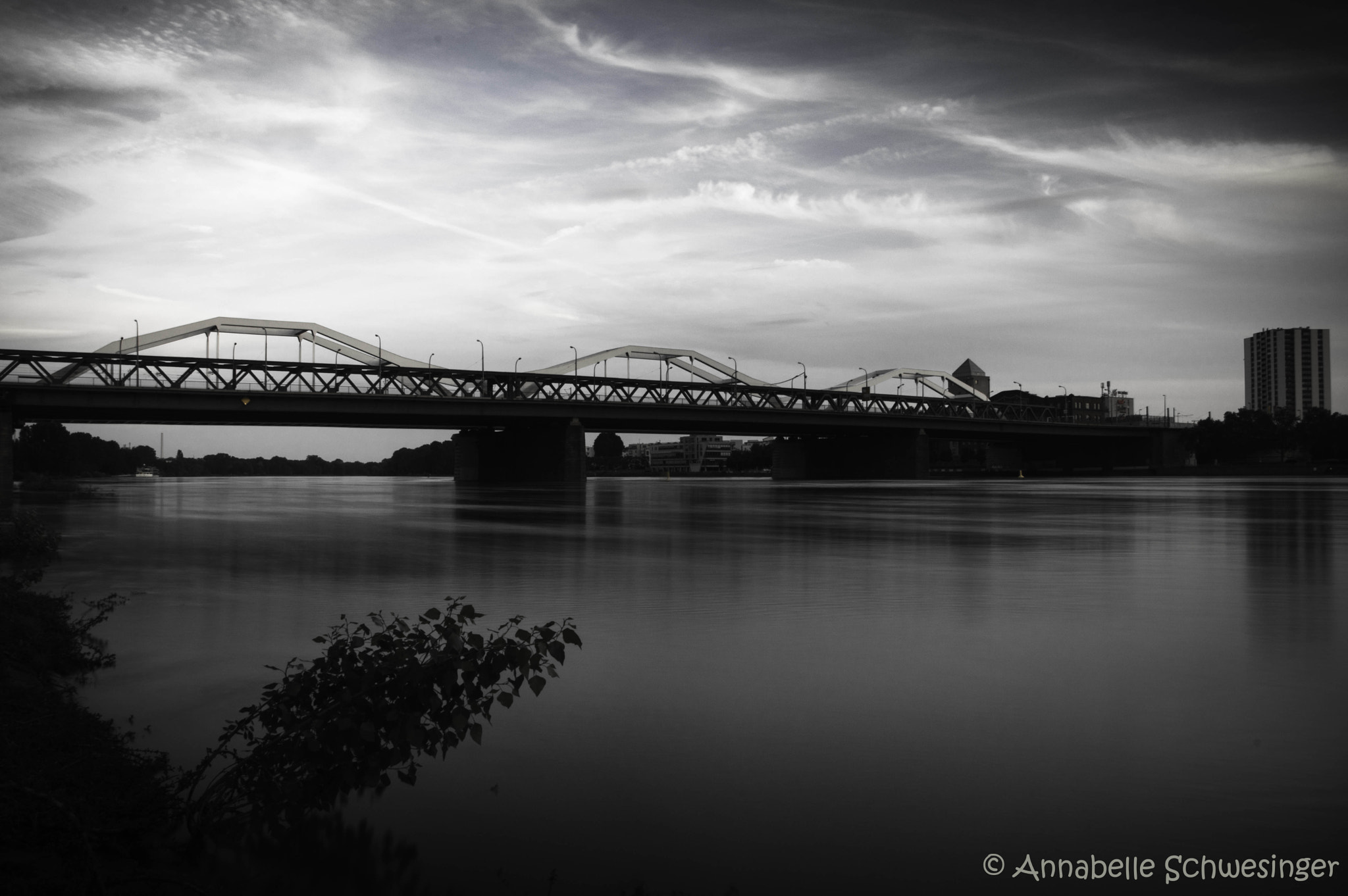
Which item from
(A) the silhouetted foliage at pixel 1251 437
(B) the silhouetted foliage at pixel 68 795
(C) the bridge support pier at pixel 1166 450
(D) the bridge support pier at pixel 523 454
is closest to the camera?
(B) the silhouetted foliage at pixel 68 795

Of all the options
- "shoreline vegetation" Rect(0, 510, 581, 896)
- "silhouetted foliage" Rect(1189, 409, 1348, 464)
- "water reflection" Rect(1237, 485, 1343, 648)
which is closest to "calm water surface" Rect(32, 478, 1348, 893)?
"water reflection" Rect(1237, 485, 1343, 648)

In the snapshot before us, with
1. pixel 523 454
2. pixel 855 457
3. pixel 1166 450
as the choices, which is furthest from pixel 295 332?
pixel 1166 450

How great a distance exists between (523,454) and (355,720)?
103 meters

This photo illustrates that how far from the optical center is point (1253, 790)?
5.16 meters

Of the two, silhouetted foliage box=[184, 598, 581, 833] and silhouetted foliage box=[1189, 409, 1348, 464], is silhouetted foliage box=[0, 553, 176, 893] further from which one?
silhouetted foliage box=[1189, 409, 1348, 464]

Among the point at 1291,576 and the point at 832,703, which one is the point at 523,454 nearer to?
the point at 1291,576

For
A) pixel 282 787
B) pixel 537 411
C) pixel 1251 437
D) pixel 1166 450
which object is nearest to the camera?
pixel 282 787

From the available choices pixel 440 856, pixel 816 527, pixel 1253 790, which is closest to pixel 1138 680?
pixel 1253 790

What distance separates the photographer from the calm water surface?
183 inches

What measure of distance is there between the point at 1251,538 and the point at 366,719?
72.2 ft

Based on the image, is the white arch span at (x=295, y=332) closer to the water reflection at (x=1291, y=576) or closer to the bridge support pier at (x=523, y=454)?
the bridge support pier at (x=523, y=454)

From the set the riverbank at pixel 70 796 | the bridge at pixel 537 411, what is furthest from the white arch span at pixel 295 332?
the riverbank at pixel 70 796

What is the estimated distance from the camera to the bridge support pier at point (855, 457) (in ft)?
421

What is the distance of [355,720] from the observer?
15.8ft
